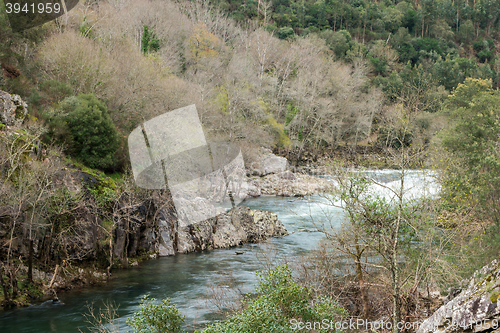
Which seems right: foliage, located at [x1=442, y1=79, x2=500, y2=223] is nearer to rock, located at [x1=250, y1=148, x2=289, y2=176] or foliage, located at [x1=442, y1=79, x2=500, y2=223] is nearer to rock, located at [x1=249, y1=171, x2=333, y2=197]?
rock, located at [x1=249, y1=171, x2=333, y2=197]

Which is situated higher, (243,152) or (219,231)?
(243,152)

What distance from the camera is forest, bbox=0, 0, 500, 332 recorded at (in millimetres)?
8445

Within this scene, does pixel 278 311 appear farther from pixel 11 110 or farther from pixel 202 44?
pixel 202 44

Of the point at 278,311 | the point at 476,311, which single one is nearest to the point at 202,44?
the point at 278,311

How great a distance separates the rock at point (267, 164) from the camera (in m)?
37.3

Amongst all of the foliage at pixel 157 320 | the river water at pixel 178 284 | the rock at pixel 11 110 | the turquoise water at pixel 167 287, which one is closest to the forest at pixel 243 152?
the foliage at pixel 157 320

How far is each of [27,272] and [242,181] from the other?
2082 cm

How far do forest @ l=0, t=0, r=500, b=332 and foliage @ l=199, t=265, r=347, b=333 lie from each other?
0.03m

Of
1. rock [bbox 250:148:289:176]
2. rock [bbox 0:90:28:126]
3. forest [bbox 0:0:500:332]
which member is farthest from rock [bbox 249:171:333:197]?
rock [bbox 0:90:28:126]

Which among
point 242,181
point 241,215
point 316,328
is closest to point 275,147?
point 242,181

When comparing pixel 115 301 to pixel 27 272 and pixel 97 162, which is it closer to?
pixel 27 272

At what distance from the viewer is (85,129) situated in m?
17.9

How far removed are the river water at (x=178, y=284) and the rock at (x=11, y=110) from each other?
7.25m

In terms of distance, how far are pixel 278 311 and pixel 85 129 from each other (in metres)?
14.9
